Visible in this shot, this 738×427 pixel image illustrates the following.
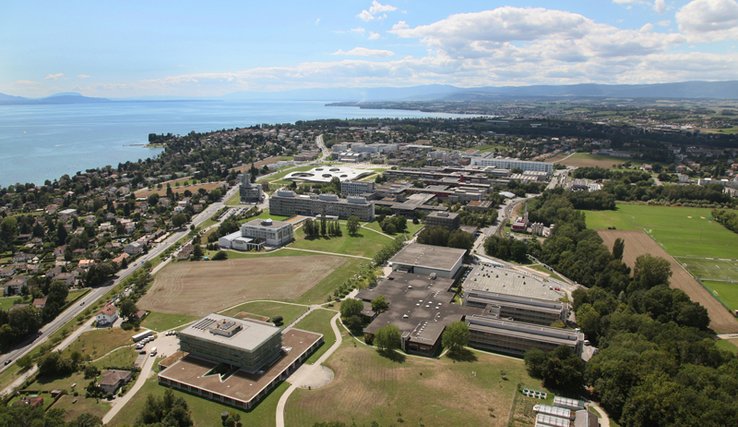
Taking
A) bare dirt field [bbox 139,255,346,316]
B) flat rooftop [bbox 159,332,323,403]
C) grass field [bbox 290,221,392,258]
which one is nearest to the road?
bare dirt field [bbox 139,255,346,316]

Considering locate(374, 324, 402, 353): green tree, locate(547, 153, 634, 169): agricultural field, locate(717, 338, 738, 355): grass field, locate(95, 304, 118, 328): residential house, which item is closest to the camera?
locate(374, 324, 402, 353): green tree

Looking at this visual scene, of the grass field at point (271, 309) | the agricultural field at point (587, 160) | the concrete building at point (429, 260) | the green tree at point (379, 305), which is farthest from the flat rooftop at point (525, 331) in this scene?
the agricultural field at point (587, 160)

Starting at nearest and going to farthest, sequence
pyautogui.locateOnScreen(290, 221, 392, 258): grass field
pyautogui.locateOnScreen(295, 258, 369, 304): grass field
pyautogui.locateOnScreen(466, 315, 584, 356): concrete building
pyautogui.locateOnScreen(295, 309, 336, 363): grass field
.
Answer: pyautogui.locateOnScreen(466, 315, 584, 356): concrete building → pyautogui.locateOnScreen(295, 309, 336, 363): grass field → pyautogui.locateOnScreen(295, 258, 369, 304): grass field → pyautogui.locateOnScreen(290, 221, 392, 258): grass field

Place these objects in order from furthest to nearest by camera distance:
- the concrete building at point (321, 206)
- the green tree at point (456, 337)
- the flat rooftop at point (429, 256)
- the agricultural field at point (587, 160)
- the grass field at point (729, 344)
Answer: the agricultural field at point (587, 160)
the concrete building at point (321, 206)
the flat rooftop at point (429, 256)
the grass field at point (729, 344)
the green tree at point (456, 337)

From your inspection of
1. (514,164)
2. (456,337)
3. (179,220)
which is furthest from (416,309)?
(514,164)

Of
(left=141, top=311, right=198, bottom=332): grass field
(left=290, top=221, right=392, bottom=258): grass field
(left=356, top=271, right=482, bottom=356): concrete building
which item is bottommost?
(left=141, top=311, right=198, bottom=332): grass field

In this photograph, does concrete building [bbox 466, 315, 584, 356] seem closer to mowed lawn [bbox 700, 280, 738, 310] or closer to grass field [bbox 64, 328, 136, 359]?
mowed lawn [bbox 700, 280, 738, 310]

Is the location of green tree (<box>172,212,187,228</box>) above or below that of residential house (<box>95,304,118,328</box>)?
above

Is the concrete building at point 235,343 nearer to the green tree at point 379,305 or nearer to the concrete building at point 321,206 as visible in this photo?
the green tree at point 379,305
